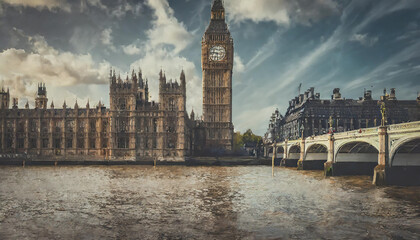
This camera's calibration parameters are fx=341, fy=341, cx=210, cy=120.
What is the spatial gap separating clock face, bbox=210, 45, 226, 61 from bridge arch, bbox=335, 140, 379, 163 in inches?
2497

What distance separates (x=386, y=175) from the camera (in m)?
39.6

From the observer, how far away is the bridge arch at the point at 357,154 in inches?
2147

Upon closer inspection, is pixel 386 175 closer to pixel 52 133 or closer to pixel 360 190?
pixel 360 190

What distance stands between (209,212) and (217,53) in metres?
90.9

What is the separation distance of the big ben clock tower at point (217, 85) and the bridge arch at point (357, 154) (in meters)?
51.5

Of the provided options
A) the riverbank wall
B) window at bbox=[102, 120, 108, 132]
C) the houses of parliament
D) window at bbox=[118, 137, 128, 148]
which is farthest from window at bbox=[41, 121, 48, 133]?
window at bbox=[118, 137, 128, 148]

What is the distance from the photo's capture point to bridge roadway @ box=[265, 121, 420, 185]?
3825cm

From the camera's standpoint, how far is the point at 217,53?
112375 mm

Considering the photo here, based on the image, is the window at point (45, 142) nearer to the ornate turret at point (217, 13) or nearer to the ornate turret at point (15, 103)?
the ornate turret at point (15, 103)

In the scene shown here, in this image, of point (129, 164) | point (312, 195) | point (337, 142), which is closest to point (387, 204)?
point (312, 195)

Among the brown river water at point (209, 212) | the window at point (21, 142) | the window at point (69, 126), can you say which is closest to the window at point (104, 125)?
the window at point (69, 126)

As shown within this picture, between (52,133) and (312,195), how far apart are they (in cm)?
8184

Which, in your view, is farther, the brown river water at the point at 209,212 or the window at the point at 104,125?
the window at the point at 104,125

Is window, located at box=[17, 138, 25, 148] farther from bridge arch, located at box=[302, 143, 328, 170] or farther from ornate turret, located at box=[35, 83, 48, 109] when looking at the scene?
bridge arch, located at box=[302, 143, 328, 170]
